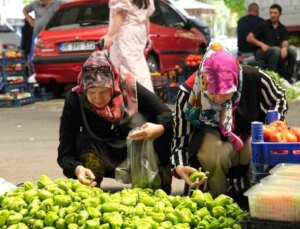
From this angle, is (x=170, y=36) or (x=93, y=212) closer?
(x=93, y=212)

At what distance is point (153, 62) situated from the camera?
13.5 metres

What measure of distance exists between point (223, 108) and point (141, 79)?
5.39 m

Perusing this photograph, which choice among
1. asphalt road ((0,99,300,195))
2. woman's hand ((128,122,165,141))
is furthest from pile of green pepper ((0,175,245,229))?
asphalt road ((0,99,300,195))

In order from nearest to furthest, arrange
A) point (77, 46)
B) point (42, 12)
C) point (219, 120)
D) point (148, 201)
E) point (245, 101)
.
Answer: point (148, 201) → point (219, 120) → point (245, 101) → point (77, 46) → point (42, 12)

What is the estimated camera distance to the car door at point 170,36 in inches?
533

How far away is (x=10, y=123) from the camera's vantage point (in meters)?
11.1

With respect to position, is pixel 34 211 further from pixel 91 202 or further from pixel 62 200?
pixel 91 202

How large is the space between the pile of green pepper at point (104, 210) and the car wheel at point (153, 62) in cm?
Result: 909

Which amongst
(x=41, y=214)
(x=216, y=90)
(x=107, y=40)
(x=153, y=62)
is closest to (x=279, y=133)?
(x=216, y=90)

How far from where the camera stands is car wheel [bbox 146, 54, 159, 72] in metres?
13.3

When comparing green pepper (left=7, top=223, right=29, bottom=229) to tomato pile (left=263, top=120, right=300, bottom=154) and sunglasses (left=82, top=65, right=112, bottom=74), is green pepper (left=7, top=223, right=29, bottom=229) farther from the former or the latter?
sunglasses (left=82, top=65, right=112, bottom=74)

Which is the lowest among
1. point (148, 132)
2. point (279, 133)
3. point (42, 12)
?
point (148, 132)

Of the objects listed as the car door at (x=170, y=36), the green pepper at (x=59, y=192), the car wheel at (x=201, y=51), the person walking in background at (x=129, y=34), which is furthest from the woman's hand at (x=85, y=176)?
the car wheel at (x=201, y=51)

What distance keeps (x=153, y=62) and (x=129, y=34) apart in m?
3.73
